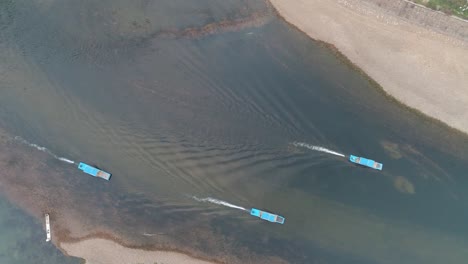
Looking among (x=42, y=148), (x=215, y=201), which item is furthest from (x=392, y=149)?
(x=42, y=148)

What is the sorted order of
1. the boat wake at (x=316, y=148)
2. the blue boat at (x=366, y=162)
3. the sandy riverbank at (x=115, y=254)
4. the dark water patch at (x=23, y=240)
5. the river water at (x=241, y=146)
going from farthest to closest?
1. the boat wake at (x=316, y=148)
2. the blue boat at (x=366, y=162)
3. the river water at (x=241, y=146)
4. the sandy riverbank at (x=115, y=254)
5. the dark water patch at (x=23, y=240)

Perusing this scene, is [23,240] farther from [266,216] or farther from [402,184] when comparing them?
[402,184]

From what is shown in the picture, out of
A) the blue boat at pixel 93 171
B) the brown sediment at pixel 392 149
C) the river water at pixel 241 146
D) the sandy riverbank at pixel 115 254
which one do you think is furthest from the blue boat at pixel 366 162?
the blue boat at pixel 93 171

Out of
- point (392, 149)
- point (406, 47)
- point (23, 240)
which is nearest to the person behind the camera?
point (23, 240)

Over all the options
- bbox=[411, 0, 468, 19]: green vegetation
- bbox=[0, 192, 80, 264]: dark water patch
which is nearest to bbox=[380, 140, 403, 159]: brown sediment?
bbox=[411, 0, 468, 19]: green vegetation

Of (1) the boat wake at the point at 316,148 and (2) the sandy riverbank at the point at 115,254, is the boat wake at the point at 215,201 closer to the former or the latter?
(2) the sandy riverbank at the point at 115,254

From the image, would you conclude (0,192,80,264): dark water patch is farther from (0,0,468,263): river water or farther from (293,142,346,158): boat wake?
(293,142,346,158): boat wake

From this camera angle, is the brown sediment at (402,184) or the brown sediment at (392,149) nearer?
the brown sediment at (402,184)
